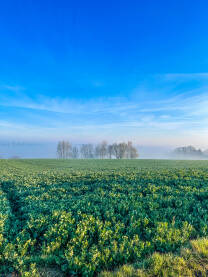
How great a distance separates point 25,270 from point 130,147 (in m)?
120

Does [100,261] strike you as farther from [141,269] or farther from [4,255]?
[4,255]

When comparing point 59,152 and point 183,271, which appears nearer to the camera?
point 183,271

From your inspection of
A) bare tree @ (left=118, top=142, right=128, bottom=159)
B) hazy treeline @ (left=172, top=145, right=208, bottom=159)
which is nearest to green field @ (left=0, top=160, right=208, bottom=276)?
bare tree @ (left=118, top=142, right=128, bottom=159)

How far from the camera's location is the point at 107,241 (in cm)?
524

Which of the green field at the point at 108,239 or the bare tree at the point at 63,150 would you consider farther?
the bare tree at the point at 63,150

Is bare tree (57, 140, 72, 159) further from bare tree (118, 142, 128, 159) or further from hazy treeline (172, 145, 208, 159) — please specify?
hazy treeline (172, 145, 208, 159)

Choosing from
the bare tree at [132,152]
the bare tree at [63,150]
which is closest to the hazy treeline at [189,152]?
the bare tree at [132,152]

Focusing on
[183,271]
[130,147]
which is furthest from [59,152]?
[183,271]

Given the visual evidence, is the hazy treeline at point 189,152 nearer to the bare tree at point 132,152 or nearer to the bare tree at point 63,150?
the bare tree at point 132,152

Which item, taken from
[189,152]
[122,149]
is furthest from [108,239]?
[189,152]

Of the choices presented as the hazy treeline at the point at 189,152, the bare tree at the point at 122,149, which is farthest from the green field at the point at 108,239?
the hazy treeline at the point at 189,152

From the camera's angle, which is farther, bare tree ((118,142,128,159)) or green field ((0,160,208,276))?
bare tree ((118,142,128,159))

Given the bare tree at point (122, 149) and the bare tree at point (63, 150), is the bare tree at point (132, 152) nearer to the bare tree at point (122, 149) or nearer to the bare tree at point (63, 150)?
the bare tree at point (122, 149)

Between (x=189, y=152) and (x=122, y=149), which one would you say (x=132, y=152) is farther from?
(x=189, y=152)
